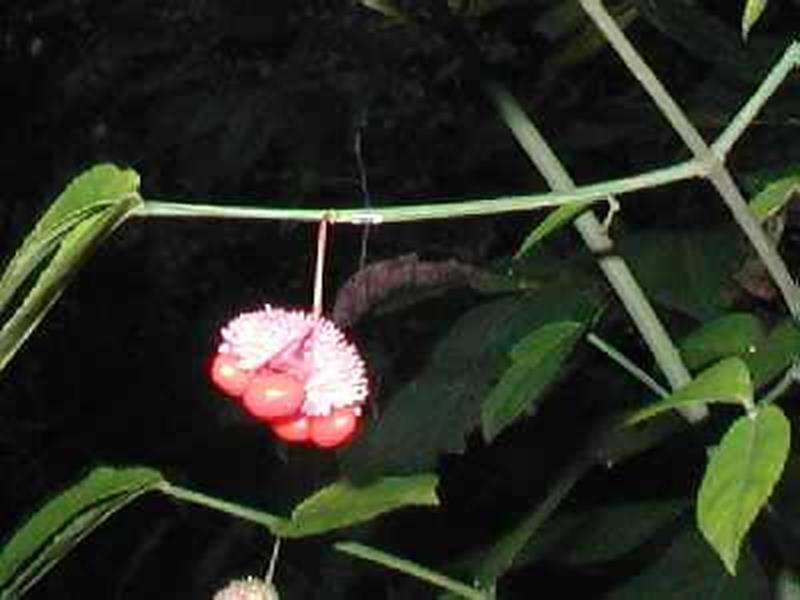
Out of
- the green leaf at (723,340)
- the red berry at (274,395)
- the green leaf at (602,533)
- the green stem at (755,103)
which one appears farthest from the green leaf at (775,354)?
the green leaf at (602,533)

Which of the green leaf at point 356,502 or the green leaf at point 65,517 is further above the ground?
the green leaf at point 65,517

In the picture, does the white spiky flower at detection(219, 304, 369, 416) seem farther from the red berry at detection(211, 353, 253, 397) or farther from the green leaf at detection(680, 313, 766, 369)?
the green leaf at detection(680, 313, 766, 369)

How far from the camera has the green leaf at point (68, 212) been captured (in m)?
0.61

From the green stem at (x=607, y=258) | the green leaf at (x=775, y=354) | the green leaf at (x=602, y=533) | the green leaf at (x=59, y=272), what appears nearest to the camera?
the green leaf at (x=59, y=272)

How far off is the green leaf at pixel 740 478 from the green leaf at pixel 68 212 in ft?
0.81

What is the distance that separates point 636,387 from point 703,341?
570 mm

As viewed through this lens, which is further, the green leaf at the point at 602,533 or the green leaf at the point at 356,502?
the green leaf at the point at 602,533

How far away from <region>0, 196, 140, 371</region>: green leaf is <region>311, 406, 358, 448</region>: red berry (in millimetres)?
190

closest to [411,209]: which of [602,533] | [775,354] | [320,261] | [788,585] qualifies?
[320,261]

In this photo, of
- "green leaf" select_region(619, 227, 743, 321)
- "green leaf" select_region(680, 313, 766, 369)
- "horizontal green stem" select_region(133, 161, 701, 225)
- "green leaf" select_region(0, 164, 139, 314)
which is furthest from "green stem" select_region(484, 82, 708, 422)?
"green leaf" select_region(0, 164, 139, 314)

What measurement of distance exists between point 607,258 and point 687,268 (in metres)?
0.16

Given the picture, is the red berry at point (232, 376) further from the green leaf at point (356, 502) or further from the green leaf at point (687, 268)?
the green leaf at point (687, 268)

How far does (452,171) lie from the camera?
1606mm

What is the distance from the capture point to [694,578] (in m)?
1.13
